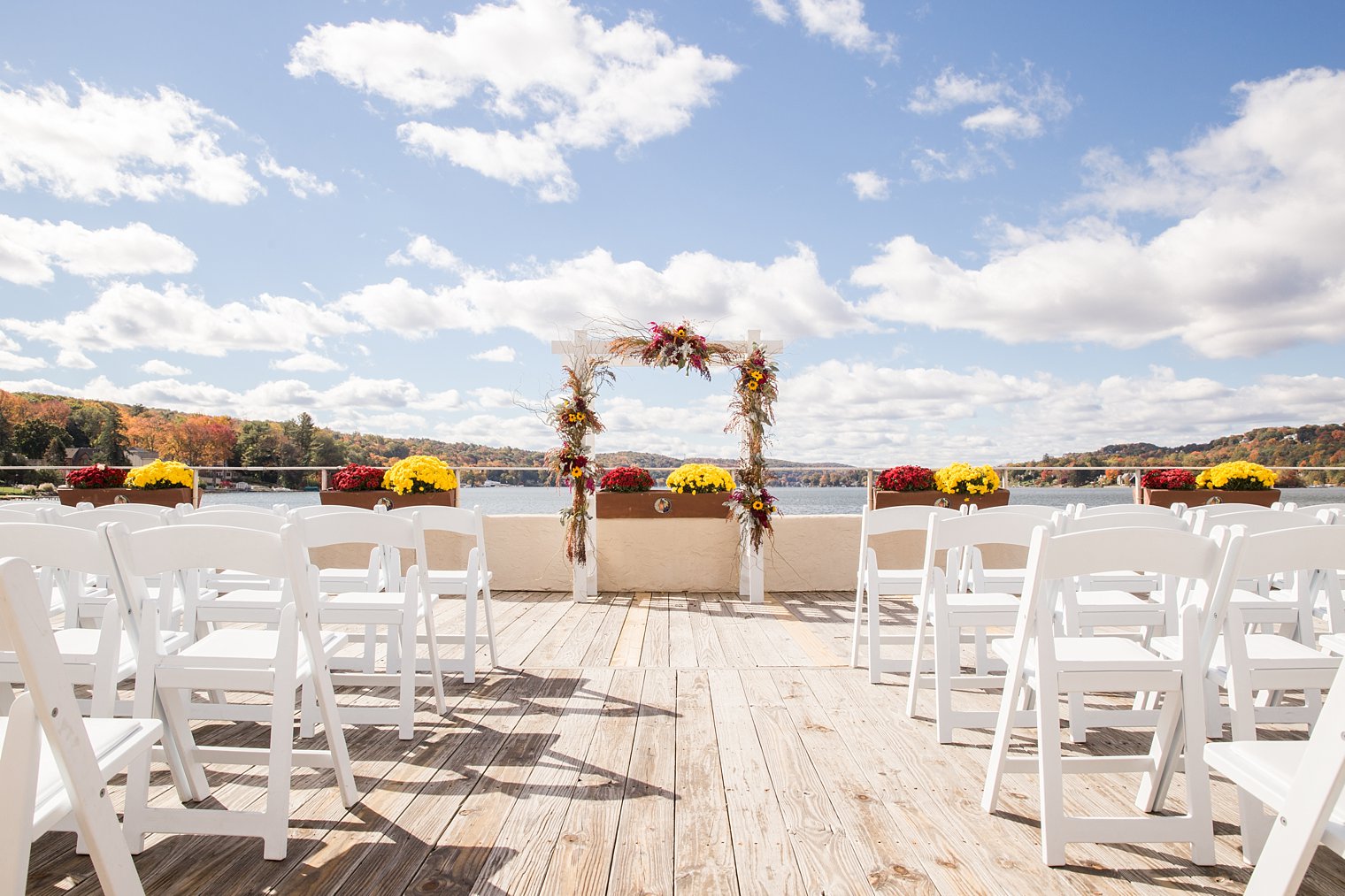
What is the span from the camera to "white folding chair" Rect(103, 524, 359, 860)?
173 cm

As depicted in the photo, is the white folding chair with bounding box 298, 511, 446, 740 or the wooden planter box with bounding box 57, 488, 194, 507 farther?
the wooden planter box with bounding box 57, 488, 194, 507

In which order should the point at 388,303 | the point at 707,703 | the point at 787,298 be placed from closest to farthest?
1. the point at 707,703
2. the point at 787,298
3. the point at 388,303

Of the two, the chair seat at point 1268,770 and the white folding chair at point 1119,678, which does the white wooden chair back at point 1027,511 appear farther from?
the chair seat at point 1268,770

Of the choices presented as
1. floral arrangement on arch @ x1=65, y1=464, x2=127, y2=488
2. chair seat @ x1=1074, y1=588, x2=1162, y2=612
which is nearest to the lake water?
floral arrangement on arch @ x1=65, y1=464, x2=127, y2=488

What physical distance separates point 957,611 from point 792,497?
3147 millimetres

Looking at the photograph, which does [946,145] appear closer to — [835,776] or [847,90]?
[847,90]

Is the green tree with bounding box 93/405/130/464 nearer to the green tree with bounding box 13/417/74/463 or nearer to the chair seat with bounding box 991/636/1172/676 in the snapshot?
the green tree with bounding box 13/417/74/463

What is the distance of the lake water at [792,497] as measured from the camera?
5.85 metres

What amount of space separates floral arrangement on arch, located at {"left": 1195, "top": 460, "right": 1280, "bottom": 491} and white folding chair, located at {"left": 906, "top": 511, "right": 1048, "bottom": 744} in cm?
523

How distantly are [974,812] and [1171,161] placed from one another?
12570 mm

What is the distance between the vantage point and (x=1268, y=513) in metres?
3.07

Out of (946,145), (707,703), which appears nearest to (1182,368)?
(946,145)

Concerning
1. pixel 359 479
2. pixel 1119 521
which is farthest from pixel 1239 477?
pixel 359 479

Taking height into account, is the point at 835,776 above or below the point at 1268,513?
below
